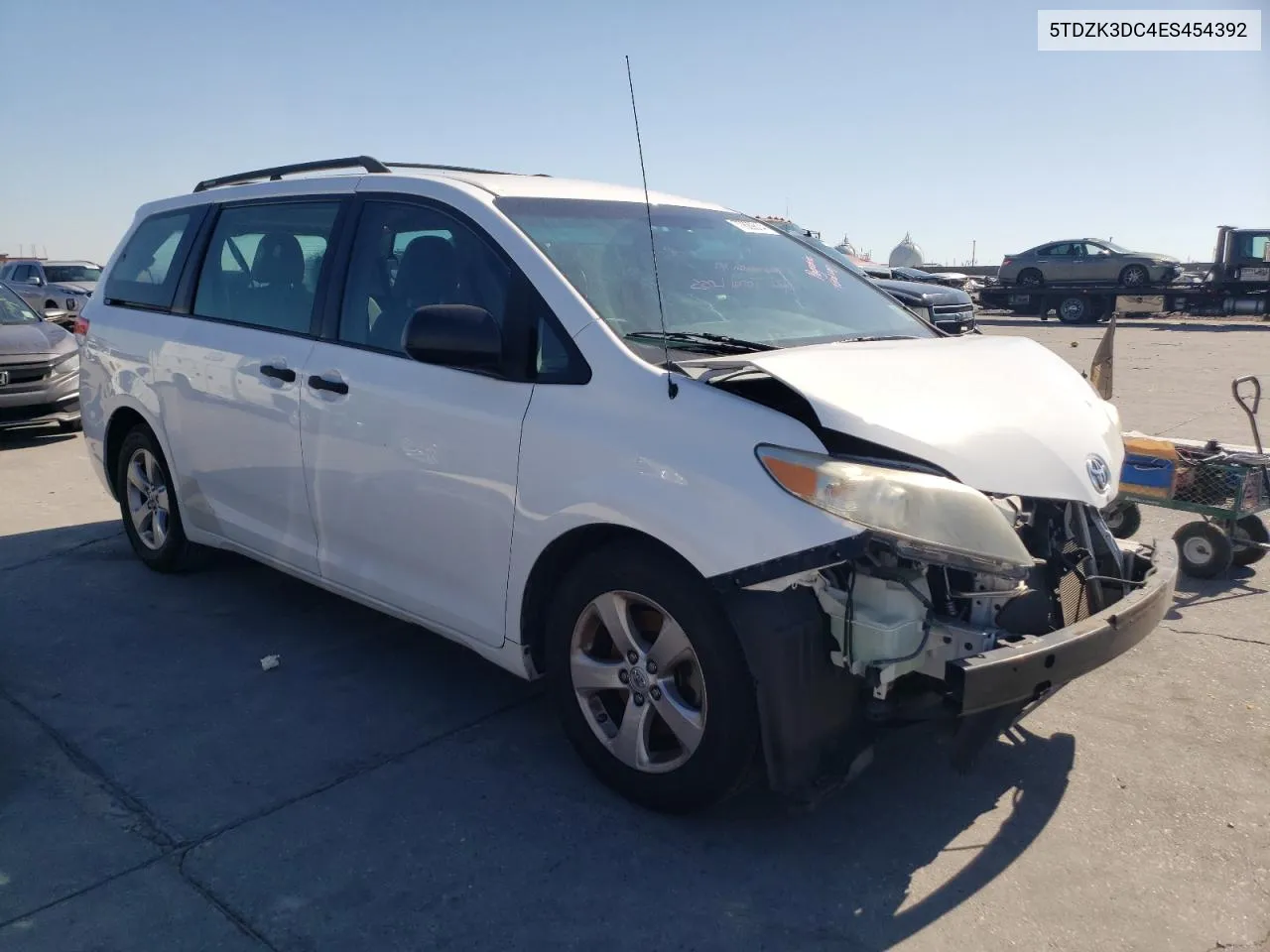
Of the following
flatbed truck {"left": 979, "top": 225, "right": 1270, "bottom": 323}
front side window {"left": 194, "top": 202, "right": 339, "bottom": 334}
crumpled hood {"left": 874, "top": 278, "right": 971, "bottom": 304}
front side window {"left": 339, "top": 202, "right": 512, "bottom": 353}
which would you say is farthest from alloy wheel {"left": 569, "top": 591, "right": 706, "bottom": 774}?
flatbed truck {"left": 979, "top": 225, "right": 1270, "bottom": 323}

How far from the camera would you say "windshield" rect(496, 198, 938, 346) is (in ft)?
11.8

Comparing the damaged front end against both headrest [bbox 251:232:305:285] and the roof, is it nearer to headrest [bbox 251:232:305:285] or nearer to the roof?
the roof

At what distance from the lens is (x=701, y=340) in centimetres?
345

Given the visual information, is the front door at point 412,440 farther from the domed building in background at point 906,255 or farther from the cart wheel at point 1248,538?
the domed building in background at point 906,255

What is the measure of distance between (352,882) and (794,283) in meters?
2.71

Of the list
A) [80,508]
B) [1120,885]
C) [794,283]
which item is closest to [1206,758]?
[1120,885]

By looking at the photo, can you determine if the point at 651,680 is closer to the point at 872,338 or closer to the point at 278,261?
the point at 872,338

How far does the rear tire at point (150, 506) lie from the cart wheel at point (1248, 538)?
5.54 meters

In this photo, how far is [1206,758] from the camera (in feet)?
12.0

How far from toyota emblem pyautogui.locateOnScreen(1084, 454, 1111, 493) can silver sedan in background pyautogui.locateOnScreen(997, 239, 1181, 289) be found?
94.6ft

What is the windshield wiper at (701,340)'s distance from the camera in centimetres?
339

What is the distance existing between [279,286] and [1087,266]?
2926 cm

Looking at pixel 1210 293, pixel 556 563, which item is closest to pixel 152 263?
pixel 556 563

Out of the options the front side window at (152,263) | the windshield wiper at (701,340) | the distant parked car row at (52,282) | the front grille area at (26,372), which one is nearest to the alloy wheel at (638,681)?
the windshield wiper at (701,340)
